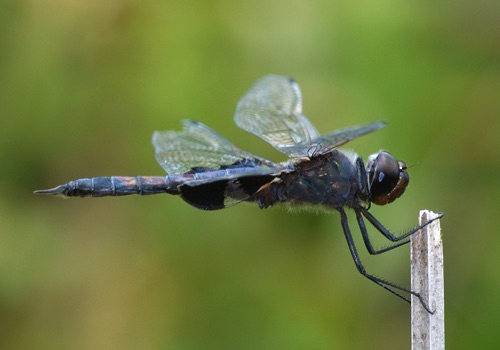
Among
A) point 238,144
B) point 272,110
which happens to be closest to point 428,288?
point 272,110

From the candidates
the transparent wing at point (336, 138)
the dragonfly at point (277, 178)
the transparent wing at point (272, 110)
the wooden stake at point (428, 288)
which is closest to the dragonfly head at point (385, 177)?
the dragonfly at point (277, 178)

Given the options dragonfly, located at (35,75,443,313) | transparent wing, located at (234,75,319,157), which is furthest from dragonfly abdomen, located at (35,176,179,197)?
transparent wing, located at (234,75,319,157)

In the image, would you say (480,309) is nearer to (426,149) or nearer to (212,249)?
(426,149)

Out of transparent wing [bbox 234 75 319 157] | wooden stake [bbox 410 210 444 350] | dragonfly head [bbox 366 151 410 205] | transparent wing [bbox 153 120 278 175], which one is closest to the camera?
wooden stake [bbox 410 210 444 350]

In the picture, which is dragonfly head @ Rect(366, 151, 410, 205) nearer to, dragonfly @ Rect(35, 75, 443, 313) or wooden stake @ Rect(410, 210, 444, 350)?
dragonfly @ Rect(35, 75, 443, 313)

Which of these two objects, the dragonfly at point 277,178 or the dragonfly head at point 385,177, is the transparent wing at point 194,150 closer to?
the dragonfly at point 277,178

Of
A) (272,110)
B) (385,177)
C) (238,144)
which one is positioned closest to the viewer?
(385,177)

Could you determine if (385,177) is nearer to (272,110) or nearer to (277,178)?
(277,178)
